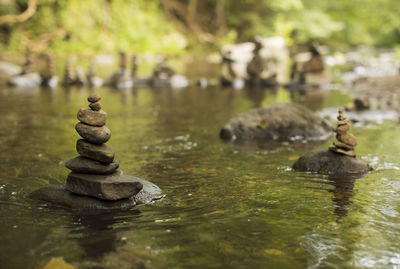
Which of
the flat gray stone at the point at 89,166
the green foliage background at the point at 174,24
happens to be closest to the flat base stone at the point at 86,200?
the flat gray stone at the point at 89,166

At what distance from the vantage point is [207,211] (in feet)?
16.7

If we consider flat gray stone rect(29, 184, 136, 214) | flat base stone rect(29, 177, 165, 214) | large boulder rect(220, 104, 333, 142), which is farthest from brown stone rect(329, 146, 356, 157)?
flat gray stone rect(29, 184, 136, 214)

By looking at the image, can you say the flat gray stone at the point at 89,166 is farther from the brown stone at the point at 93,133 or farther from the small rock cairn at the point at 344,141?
the small rock cairn at the point at 344,141

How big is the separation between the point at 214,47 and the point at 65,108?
28.9 meters

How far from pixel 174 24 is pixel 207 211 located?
36.9 m

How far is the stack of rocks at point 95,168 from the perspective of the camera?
5.13 m

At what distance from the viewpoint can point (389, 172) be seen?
667 cm

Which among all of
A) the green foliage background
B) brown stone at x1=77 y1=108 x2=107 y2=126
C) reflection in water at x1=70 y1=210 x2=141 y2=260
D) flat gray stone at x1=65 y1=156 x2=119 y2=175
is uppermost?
the green foliage background

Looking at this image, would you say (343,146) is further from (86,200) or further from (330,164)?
(86,200)

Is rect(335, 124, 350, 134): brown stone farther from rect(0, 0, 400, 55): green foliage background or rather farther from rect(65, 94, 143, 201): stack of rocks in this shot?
rect(0, 0, 400, 55): green foliage background

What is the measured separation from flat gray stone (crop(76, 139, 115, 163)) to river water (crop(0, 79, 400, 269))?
2.19ft

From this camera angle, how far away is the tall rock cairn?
529cm

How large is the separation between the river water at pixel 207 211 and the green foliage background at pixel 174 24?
16.5m

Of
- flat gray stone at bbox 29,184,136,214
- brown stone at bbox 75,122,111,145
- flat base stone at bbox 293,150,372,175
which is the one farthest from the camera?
flat base stone at bbox 293,150,372,175
